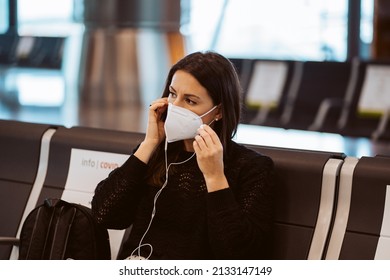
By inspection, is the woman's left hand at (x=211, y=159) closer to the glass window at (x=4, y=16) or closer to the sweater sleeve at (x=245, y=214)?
the sweater sleeve at (x=245, y=214)

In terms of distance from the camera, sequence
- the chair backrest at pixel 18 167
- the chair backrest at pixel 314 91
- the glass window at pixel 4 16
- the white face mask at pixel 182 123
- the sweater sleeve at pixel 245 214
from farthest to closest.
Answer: the glass window at pixel 4 16 < the chair backrest at pixel 314 91 < the chair backrest at pixel 18 167 < the white face mask at pixel 182 123 < the sweater sleeve at pixel 245 214

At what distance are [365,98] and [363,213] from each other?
22.9 ft

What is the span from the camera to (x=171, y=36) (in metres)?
12.8

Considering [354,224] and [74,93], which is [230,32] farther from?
[354,224]

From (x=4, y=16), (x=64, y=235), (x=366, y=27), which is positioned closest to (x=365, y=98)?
(x=366, y=27)

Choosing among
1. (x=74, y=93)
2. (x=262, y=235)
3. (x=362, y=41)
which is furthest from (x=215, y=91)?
(x=362, y=41)

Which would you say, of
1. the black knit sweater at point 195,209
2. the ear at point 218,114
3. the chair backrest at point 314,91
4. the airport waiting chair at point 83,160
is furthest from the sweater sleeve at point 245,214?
the chair backrest at point 314,91

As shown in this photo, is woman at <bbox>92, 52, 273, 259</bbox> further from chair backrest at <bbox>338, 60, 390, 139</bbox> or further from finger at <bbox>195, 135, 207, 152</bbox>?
chair backrest at <bbox>338, 60, 390, 139</bbox>

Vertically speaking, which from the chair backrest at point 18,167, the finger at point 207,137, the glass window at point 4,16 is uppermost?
the finger at point 207,137

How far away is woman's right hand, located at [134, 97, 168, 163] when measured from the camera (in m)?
3.15

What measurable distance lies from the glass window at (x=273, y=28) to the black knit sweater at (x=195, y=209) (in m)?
11.1

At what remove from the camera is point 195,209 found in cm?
303

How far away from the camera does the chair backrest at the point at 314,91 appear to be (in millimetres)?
9984

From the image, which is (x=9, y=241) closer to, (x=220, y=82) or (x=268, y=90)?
(x=220, y=82)
